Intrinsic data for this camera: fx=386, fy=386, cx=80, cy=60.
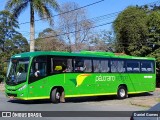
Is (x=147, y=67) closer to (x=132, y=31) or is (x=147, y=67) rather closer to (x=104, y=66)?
(x=104, y=66)

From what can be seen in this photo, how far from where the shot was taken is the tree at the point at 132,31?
41750 millimetres

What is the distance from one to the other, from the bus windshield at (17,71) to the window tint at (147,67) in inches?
391

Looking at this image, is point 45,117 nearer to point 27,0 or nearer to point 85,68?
→ point 85,68

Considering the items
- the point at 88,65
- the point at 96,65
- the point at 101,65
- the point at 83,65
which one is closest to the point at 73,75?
the point at 83,65

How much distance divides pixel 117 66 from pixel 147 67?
11.2ft

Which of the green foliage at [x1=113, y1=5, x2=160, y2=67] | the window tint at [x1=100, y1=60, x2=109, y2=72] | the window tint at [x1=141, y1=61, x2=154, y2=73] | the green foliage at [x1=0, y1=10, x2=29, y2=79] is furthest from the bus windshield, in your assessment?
the green foliage at [x1=0, y1=10, x2=29, y2=79]

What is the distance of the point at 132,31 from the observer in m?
43.0

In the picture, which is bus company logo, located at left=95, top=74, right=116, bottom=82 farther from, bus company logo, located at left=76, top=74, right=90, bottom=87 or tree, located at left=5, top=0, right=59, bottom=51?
tree, located at left=5, top=0, right=59, bottom=51

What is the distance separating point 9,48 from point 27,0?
47.1 m

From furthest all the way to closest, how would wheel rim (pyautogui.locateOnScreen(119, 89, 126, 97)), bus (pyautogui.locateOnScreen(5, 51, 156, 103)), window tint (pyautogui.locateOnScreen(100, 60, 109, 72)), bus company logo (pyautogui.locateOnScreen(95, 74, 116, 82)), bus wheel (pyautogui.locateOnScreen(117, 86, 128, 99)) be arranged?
1. wheel rim (pyautogui.locateOnScreen(119, 89, 126, 97))
2. bus wheel (pyautogui.locateOnScreen(117, 86, 128, 99))
3. window tint (pyautogui.locateOnScreen(100, 60, 109, 72))
4. bus company logo (pyautogui.locateOnScreen(95, 74, 116, 82))
5. bus (pyautogui.locateOnScreen(5, 51, 156, 103))

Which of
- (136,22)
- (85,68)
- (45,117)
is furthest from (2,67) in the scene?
(45,117)

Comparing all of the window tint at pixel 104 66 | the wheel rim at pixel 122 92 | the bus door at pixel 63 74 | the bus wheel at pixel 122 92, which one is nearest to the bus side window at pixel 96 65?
the window tint at pixel 104 66

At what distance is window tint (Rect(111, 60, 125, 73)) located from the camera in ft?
83.5

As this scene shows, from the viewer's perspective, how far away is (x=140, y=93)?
97.6 ft
